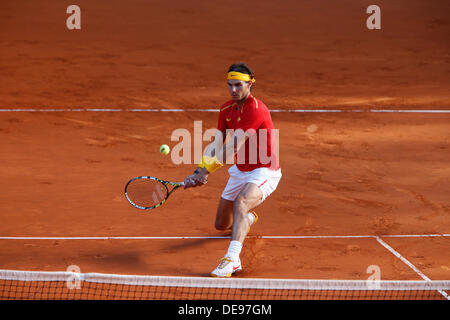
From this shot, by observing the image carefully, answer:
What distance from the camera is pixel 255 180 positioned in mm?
6113

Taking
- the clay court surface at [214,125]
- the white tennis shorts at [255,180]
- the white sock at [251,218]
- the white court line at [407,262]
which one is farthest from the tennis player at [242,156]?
the white court line at [407,262]

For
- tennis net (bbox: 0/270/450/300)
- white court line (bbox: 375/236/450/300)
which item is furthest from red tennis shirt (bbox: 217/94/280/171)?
white court line (bbox: 375/236/450/300)

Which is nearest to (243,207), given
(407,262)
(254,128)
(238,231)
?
(238,231)

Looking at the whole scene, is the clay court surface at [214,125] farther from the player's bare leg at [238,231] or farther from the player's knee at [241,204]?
the player's knee at [241,204]

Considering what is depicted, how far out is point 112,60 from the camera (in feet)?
47.9

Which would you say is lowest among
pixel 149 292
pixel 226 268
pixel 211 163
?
pixel 149 292

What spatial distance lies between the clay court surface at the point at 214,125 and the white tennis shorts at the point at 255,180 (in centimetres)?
63

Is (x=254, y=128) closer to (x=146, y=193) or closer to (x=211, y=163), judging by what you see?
(x=211, y=163)

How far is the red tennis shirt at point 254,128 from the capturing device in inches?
239

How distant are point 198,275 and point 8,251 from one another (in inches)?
83.4

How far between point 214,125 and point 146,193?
5.03 metres
